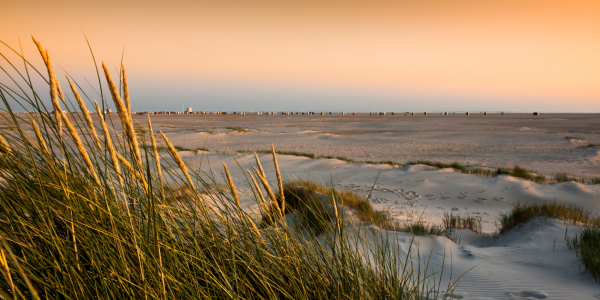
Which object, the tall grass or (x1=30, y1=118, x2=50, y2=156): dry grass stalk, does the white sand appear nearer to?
the tall grass

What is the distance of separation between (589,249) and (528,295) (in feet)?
3.33

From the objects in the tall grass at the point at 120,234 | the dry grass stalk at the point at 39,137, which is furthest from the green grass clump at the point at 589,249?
the dry grass stalk at the point at 39,137

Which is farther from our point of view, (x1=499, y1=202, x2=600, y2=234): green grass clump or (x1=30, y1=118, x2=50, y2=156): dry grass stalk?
(x1=499, y1=202, x2=600, y2=234): green grass clump

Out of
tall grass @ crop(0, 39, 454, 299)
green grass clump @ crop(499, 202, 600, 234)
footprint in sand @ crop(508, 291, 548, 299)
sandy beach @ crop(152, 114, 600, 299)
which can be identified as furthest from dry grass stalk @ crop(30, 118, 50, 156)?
green grass clump @ crop(499, 202, 600, 234)

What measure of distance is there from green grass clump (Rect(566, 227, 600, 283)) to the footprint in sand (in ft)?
1.78

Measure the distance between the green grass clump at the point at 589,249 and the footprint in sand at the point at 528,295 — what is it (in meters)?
0.54

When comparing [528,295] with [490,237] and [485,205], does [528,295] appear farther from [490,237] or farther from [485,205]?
[485,205]

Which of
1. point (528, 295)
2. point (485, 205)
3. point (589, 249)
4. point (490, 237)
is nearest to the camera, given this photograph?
point (528, 295)

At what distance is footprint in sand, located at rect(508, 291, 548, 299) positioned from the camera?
2.23m

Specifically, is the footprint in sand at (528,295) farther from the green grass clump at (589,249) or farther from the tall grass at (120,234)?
the tall grass at (120,234)

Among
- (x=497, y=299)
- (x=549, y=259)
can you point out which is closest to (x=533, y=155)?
(x=549, y=259)

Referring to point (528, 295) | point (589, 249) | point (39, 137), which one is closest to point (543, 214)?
point (589, 249)

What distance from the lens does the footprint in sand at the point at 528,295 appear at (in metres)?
2.23

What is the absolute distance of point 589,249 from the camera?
2.71m
